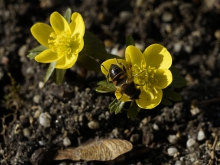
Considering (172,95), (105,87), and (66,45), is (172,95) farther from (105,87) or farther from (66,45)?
(66,45)

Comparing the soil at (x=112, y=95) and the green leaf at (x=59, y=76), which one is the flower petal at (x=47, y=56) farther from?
the soil at (x=112, y=95)

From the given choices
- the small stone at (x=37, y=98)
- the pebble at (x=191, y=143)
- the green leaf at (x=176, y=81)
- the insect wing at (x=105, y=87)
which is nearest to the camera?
the insect wing at (x=105, y=87)

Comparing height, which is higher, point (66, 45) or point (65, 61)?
point (66, 45)

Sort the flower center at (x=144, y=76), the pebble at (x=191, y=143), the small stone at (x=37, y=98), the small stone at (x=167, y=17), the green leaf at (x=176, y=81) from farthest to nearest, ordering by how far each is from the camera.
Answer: the small stone at (x=167, y=17) < the small stone at (x=37, y=98) < the pebble at (x=191, y=143) < the green leaf at (x=176, y=81) < the flower center at (x=144, y=76)

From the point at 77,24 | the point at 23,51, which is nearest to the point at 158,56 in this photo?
the point at 77,24

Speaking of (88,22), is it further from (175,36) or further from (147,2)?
(175,36)

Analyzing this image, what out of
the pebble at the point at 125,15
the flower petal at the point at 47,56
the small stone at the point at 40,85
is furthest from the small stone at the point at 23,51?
the pebble at the point at 125,15

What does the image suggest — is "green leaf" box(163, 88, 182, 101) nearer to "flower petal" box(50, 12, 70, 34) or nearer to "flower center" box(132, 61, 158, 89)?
"flower center" box(132, 61, 158, 89)
